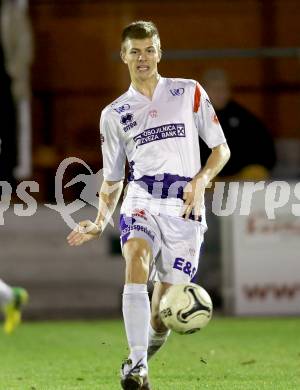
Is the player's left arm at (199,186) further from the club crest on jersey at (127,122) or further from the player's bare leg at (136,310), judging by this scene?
the club crest on jersey at (127,122)

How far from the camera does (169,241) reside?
699 centimetres

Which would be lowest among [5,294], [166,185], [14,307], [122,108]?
[14,307]

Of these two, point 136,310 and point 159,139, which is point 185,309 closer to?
point 136,310

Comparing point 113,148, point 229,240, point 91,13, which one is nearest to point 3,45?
point 91,13

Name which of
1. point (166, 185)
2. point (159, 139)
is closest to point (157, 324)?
point (166, 185)

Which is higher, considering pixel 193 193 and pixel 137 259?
pixel 193 193

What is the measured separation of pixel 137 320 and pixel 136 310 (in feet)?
0.19

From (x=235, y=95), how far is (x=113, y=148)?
10814 millimetres

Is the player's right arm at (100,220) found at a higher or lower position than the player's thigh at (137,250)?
higher

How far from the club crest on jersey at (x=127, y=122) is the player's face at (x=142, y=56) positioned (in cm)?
24

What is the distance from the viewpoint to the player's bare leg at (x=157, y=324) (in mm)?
7055

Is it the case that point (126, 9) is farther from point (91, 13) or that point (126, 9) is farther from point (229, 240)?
point (229, 240)

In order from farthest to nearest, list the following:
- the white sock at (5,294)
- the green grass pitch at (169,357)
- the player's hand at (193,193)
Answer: the white sock at (5,294), the green grass pitch at (169,357), the player's hand at (193,193)

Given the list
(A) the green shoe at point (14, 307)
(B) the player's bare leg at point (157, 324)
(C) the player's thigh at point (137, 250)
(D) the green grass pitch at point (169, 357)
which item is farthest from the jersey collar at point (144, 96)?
(A) the green shoe at point (14, 307)
